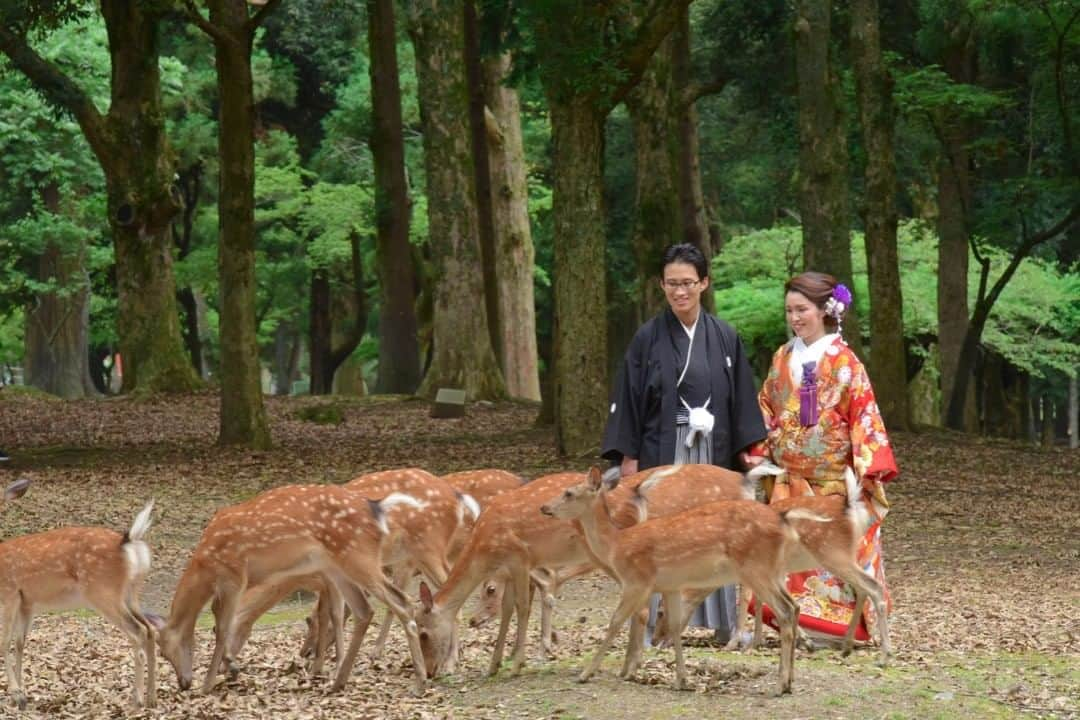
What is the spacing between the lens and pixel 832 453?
9570 mm

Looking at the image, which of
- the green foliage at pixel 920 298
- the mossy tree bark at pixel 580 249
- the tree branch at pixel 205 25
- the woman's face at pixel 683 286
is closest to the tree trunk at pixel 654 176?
the mossy tree bark at pixel 580 249

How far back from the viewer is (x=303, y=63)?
140ft

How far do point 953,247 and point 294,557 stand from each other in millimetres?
23738

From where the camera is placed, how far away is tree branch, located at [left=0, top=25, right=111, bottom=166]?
22453mm

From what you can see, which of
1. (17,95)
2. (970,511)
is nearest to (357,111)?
(17,95)

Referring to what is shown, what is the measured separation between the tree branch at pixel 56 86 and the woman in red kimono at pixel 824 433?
15152 mm

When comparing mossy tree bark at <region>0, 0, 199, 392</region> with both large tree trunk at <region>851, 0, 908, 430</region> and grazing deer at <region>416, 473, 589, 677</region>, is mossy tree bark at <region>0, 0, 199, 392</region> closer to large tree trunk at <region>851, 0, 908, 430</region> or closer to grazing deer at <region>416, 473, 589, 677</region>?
large tree trunk at <region>851, 0, 908, 430</region>

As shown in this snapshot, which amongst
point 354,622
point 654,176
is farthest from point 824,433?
point 654,176

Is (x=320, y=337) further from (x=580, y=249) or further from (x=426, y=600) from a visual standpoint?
(x=426, y=600)

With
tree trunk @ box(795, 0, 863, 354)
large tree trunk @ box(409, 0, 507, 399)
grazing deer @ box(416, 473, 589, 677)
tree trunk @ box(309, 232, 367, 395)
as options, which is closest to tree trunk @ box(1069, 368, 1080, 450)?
tree trunk @ box(309, 232, 367, 395)

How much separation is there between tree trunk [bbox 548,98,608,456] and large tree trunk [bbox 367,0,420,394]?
35.1ft

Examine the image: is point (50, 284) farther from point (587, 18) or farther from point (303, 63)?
point (587, 18)

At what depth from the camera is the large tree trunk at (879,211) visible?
24984 mm

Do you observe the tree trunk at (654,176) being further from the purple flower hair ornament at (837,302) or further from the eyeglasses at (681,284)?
the eyeglasses at (681,284)
